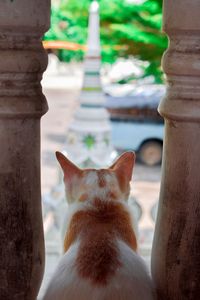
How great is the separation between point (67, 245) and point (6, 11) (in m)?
0.61

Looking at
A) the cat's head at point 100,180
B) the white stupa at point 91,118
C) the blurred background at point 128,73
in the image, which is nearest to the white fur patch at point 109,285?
the cat's head at point 100,180

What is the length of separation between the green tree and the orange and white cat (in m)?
4.17

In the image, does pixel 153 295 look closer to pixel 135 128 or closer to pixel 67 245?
pixel 67 245

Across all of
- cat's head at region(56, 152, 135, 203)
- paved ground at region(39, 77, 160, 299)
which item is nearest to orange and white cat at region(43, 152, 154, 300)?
cat's head at region(56, 152, 135, 203)

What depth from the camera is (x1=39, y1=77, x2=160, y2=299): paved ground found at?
2.96 m

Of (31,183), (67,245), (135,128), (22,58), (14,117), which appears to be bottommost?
(135,128)

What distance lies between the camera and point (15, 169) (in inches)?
43.3

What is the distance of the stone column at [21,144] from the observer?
1030 mm

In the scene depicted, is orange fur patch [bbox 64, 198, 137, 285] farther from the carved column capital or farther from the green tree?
A: the green tree

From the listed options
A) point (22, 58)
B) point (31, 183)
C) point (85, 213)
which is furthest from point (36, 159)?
point (85, 213)

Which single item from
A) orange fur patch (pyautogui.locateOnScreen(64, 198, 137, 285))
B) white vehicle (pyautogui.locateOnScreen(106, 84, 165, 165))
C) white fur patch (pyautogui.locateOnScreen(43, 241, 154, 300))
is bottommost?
white vehicle (pyautogui.locateOnScreen(106, 84, 165, 165))

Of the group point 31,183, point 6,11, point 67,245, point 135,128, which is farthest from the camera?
point 135,128

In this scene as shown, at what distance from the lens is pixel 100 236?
4.16 ft

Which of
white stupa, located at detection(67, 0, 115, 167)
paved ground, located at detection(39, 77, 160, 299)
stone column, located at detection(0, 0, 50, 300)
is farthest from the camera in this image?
white stupa, located at detection(67, 0, 115, 167)
